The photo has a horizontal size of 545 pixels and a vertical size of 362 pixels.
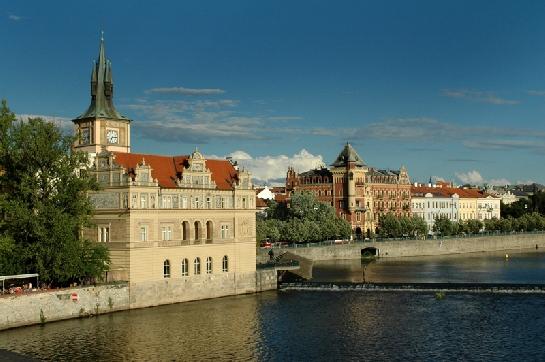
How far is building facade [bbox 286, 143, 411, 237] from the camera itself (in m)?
148

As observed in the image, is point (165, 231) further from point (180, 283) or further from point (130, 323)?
point (130, 323)

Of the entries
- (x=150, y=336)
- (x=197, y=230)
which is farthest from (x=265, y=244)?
(x=150, y=336)

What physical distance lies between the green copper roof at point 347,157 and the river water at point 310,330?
77.0 metres

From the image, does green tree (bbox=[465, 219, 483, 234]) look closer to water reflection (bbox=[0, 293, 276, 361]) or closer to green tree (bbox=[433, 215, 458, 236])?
green tree (bbox=[433, 215, 458, 236])

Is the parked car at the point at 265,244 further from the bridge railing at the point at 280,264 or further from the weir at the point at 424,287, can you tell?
the weir at the point at 424,287

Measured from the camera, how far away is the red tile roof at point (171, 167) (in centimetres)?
6681

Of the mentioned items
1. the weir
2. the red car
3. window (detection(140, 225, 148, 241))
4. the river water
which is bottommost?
the river water

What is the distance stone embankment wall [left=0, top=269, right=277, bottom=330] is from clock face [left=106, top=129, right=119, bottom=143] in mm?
17151

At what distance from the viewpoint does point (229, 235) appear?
72875 mm

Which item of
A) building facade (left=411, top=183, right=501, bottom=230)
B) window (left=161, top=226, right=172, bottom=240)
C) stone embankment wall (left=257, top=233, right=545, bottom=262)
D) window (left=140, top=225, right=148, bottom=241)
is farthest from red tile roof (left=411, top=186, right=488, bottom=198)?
window (left=140, top=225, right=148, bottom=241)

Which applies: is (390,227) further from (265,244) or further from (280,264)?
(280,264)

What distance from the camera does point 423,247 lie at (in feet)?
426

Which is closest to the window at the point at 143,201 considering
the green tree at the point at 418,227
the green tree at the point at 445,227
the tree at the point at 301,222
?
the tree at the point at 301,222

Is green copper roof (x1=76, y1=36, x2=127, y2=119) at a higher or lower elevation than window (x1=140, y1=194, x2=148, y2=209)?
higher
